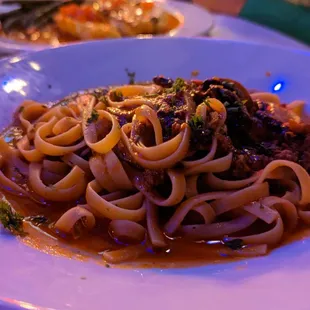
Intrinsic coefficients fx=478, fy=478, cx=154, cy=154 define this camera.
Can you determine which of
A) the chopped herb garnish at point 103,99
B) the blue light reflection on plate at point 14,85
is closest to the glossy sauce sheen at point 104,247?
the chopped herb garnish at point 103,99

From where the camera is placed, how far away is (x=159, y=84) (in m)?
3.71

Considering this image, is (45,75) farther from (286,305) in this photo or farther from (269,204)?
(286,305)

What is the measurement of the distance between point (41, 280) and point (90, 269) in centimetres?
30

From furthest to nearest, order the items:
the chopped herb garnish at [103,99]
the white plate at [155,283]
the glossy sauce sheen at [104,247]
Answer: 1. the chopped herb garnish at [103,99]
2. the glossy sauce sheen at [104,247]
3. the white plate at [155,283]

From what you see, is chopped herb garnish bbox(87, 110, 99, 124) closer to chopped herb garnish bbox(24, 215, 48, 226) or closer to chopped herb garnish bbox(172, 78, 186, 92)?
chopped herb garnish bbox(172, 78, 186, 92)

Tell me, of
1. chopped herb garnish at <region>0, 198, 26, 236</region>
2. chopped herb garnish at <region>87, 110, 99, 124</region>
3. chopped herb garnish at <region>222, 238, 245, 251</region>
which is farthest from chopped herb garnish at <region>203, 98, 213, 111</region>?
chopped herb garnish at <region>0, 198, 26, 236</region>

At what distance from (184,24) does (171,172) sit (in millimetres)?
3430

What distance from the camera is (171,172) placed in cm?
303

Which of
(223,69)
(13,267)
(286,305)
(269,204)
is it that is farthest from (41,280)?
(223,69)

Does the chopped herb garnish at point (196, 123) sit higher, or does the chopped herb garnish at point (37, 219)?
the chopped herb garnish at point (196, 123)

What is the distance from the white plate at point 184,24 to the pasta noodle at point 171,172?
1713 mm

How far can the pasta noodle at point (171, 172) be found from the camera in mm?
2854

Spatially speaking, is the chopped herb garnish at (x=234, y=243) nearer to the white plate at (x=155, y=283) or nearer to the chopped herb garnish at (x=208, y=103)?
the white plate at (x=155, y=283)

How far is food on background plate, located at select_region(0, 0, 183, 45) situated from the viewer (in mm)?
6086
